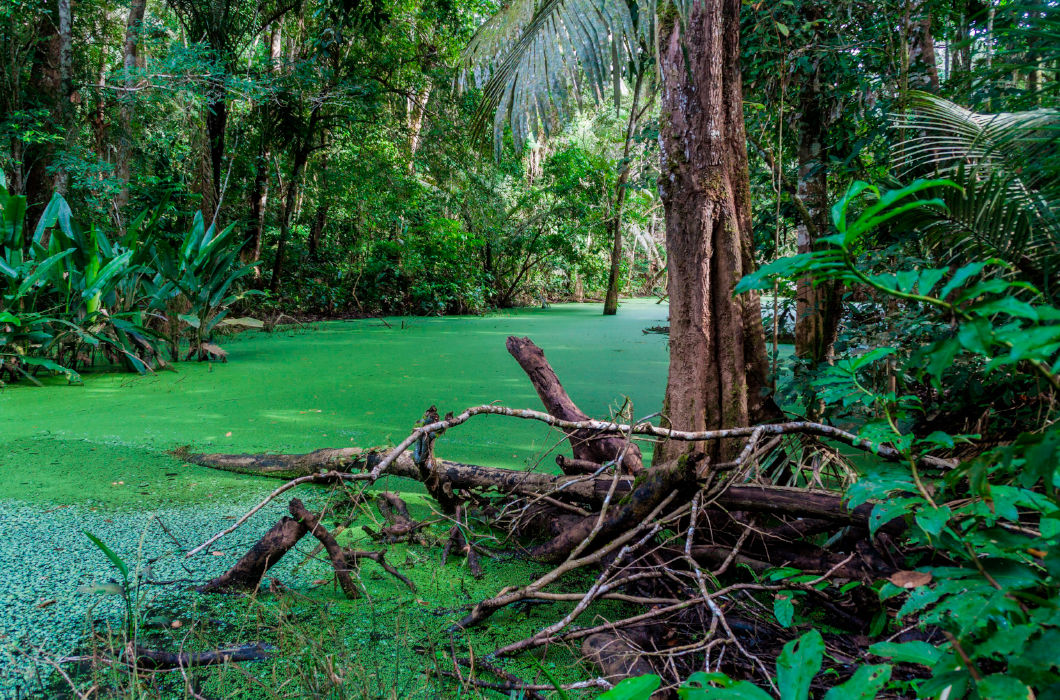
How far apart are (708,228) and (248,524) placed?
1.55 meters

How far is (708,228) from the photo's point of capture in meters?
1.59

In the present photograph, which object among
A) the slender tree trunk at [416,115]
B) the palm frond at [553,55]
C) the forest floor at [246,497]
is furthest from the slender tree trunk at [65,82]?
the palm frond at [553,55]

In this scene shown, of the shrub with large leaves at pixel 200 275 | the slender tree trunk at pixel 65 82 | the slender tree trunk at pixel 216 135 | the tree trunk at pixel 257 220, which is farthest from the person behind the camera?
the tree trunk at pixel 257 220

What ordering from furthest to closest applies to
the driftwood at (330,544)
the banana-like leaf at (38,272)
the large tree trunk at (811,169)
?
the banana-like leaf at (38,272)
the large tree trunk at (811,169)
the driftwood at (330,544)

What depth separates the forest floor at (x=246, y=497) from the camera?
1.14 m

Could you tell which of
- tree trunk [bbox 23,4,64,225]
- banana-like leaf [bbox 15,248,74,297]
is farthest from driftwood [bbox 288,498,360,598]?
tree trunk [bbox 23,4,64,225]

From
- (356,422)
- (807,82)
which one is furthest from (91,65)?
(807,82)

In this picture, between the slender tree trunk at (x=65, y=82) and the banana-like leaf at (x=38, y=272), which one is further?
the slender tree trunk at (x=65, y=82)

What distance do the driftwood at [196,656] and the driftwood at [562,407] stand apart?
931 mm

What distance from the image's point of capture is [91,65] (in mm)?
8742

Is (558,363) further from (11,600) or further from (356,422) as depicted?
(11,600)

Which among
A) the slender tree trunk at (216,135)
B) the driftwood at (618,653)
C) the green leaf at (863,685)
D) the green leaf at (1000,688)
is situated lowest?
the driftwood at (618,653)

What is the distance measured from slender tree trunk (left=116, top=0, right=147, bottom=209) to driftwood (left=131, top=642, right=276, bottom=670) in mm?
5600

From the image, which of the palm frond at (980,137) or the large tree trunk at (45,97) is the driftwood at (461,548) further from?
the large tree trunk at (45,97)
